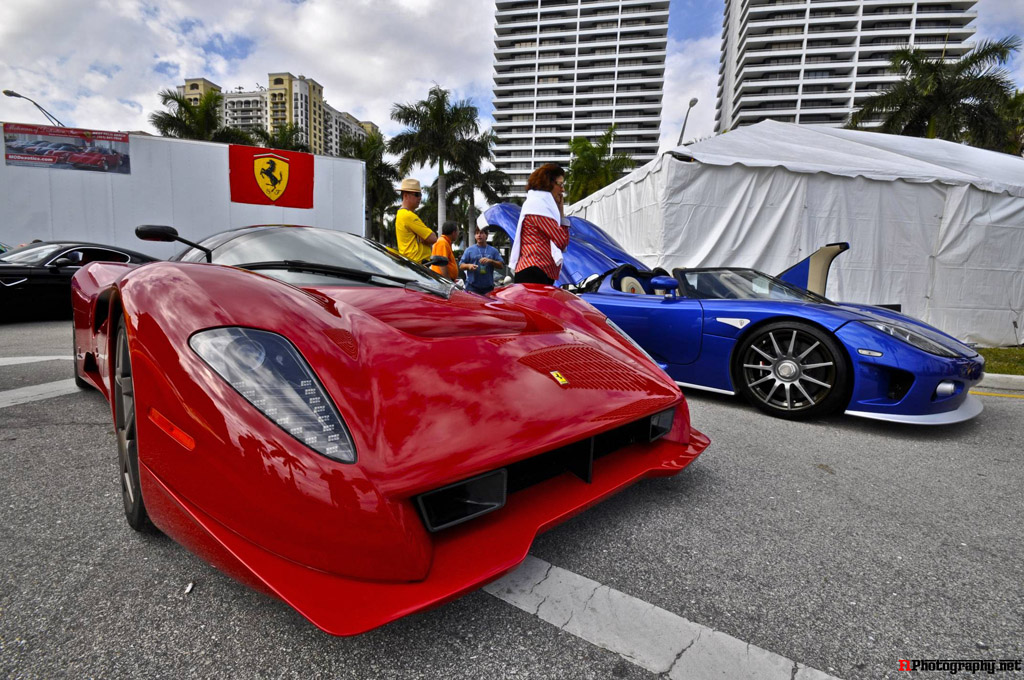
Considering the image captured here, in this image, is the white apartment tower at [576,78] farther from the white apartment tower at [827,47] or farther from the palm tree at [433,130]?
the palm tree at [433,130]

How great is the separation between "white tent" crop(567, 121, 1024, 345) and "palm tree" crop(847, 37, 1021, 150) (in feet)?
38.5

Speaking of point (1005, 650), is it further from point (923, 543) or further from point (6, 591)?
point (6, 591)

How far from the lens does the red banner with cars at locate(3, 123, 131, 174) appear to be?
28.9 ft

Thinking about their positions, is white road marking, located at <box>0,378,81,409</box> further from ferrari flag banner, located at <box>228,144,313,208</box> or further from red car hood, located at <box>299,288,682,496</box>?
ferrari flag banner, located at <box>228,144,313,208</box>

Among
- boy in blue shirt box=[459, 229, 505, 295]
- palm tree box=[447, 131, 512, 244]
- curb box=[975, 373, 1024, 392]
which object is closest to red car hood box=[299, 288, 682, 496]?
boy in blue shirt box=[459, 229, 505, 295]

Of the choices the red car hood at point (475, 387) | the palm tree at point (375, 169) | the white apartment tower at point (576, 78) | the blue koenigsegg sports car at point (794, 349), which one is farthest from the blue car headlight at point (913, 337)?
the white apartment tower at point (576, 78)

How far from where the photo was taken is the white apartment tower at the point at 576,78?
7438 cm

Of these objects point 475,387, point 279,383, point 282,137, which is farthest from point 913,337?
point 282,137

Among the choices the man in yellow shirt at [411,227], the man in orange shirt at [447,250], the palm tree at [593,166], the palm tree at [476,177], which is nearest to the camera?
the man in yellow shirt at [411,227]

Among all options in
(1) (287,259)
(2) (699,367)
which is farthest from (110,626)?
(2) (699,367)

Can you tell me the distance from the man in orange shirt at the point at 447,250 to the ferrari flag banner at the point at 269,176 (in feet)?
19.3

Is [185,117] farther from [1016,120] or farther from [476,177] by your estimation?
[1016,120]

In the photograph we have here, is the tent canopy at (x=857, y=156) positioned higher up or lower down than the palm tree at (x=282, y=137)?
lower down

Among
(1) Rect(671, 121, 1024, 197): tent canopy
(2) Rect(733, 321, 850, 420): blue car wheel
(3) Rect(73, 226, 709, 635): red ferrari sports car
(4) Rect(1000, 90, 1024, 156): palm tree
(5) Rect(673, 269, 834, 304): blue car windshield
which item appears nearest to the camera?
(3) Rect(73, 226, 709, 635): red ferrari sports car
